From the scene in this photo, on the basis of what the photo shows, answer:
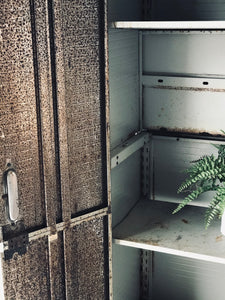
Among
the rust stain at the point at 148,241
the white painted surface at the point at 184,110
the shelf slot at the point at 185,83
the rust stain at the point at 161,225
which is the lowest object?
the rust stain at the point at 148,241

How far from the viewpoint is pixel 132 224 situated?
204 centimetres

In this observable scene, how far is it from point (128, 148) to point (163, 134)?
34cm

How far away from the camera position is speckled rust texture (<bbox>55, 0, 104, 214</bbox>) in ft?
4.76

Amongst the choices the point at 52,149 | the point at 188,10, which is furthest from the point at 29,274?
the point at 188,10

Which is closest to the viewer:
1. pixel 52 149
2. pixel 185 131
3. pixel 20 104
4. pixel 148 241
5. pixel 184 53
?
pixel 20 104

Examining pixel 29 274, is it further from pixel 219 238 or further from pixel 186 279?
pixel 186 279

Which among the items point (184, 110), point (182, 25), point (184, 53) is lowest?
point (184, 110)

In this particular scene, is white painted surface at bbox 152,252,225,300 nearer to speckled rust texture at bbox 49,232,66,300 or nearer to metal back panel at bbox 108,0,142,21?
speckled rust texture at bbox 49,232,66,300

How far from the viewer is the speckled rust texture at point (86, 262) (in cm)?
159

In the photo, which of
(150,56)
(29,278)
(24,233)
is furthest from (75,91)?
(150,56)

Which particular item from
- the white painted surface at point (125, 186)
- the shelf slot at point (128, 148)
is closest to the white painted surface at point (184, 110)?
the shelf slot at point (128, 148)

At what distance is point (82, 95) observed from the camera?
1.53 meters

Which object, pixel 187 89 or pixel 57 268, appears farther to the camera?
pixel 187 89

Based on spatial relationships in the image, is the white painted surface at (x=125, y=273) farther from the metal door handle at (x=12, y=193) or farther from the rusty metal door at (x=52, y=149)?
the metal door handle at (x=12, y=193)
